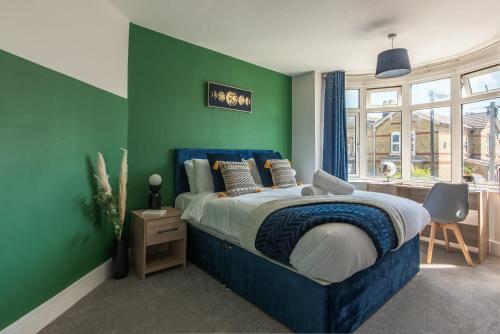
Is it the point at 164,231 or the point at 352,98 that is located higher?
the point at 352,98

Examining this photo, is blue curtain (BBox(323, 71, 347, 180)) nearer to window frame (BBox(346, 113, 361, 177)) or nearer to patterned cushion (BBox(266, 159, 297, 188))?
window frame (BBox(346, 113, 361, 177))

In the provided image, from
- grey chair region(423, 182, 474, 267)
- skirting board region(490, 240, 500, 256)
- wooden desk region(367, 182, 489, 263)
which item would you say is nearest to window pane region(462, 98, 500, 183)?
Result: wooden desk region(367, 182, 489, 263)

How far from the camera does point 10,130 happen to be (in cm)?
151

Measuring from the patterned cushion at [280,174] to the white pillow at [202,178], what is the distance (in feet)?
2.61

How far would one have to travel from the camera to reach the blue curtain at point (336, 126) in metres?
4.31

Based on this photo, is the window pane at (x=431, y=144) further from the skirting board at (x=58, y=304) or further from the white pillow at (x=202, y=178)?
the skirting board at (x=58, y=304)

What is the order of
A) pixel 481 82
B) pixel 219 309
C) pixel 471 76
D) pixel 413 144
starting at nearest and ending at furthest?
pixel 219 309 < pixel 481 82 < pixel 471 76 < pixel 413 144

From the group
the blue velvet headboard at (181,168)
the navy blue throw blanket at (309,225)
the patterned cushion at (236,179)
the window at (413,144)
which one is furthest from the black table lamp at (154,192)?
the window at (413,144)

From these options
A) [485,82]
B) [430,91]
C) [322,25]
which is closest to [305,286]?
[322,25]

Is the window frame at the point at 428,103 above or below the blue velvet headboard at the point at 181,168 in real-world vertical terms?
above

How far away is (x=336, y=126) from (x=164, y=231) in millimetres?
3219

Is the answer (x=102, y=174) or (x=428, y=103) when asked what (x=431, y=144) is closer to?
(x=428, y=103)

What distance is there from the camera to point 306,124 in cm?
448

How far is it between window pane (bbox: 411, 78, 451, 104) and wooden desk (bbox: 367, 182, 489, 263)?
4.75ft
